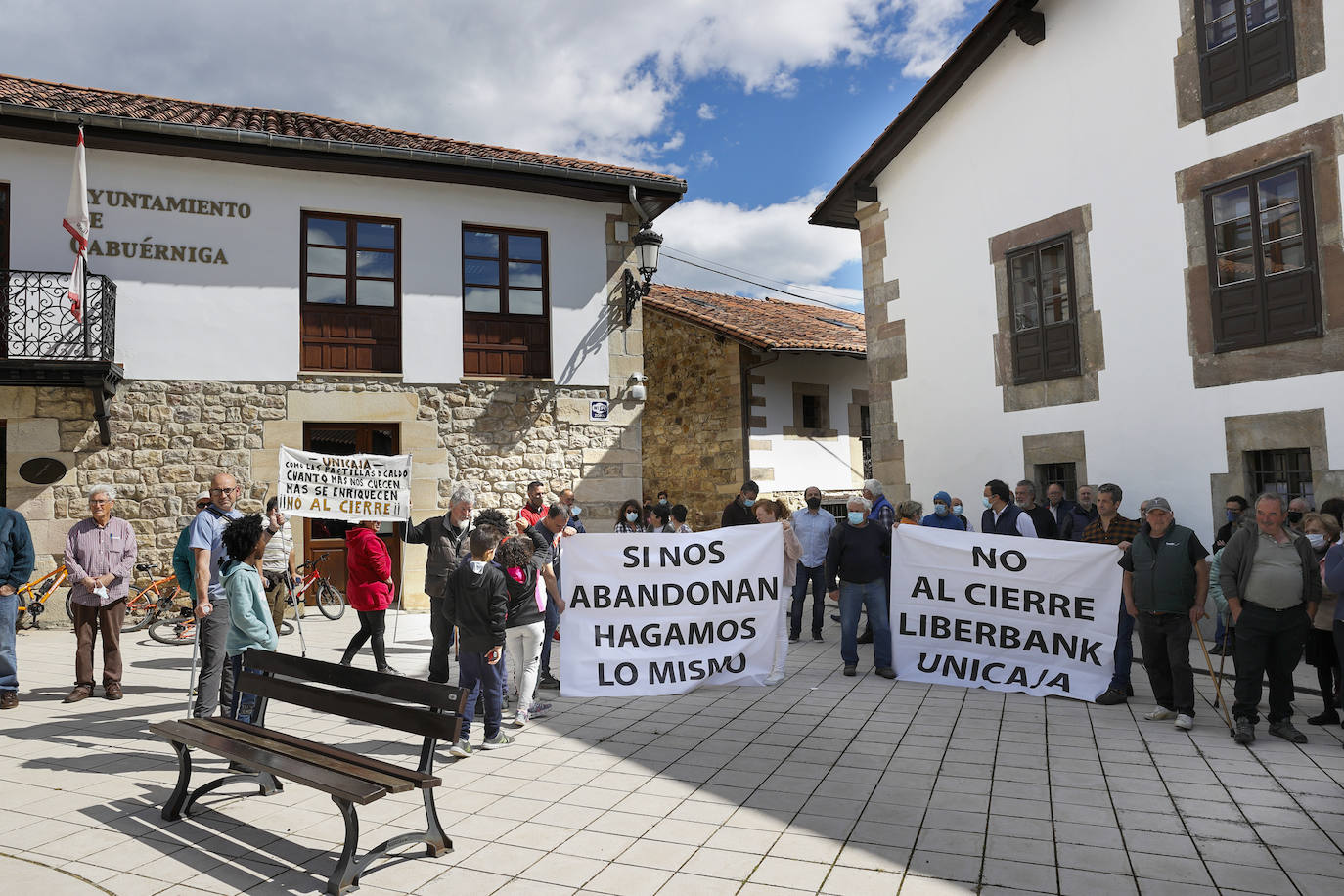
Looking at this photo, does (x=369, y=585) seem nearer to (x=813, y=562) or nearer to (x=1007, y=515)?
(x=813, y=562)

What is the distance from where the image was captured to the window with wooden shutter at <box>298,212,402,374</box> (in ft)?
42.3

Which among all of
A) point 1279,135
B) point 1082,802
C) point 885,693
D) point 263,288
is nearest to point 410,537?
point 885,693

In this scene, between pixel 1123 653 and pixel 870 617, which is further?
pixel 870 617

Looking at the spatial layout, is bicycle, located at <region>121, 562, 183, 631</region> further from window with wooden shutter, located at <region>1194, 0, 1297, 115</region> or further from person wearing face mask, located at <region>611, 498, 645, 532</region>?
window with wooden shutter, located at <region>1194, 0, 1297, 115</region>

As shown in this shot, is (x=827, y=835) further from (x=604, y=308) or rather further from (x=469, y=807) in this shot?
(x=604, y=308)

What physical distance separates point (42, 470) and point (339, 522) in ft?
12.1

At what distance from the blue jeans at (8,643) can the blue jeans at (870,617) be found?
6731 millimetres

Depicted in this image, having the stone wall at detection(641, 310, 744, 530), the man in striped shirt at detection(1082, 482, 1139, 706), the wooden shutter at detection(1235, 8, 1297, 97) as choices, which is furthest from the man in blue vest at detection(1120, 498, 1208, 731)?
the stone wall at detection(641, 310, 744, 530)

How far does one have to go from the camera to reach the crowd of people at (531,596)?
18.7 feet

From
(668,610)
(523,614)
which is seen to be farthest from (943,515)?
(523,614)

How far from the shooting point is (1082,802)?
4.63 metres

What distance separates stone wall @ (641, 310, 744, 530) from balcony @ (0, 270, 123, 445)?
10.9m

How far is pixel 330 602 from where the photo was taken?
40.3ft

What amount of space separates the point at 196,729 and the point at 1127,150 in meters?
11.5
